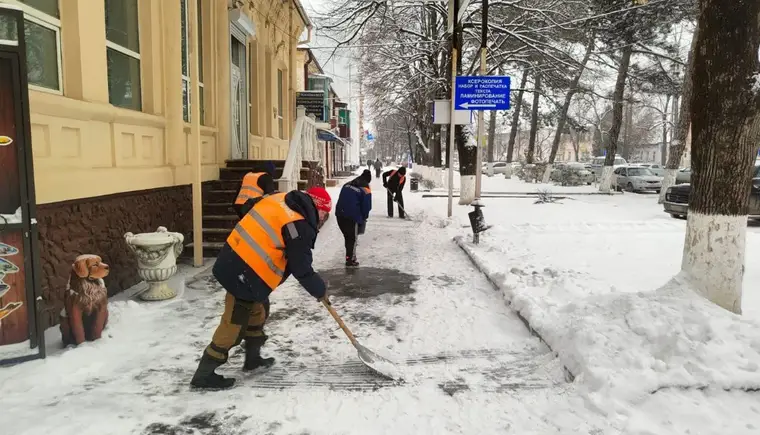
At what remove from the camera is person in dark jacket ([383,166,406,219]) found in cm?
1303

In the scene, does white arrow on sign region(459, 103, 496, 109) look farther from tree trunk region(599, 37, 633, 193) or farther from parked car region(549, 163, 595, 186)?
parked car region(549, 163, 595, 186)

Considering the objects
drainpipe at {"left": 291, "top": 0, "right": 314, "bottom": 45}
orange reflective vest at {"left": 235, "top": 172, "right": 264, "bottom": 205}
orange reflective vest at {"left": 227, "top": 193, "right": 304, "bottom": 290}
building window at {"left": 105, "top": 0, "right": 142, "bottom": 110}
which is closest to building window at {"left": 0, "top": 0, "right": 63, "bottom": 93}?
building window at {"left": 105, "top": 0, "right": 142, "bottom": 110}

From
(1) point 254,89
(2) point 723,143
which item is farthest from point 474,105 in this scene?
(2) point 723,143

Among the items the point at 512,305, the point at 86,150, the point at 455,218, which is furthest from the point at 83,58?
the point at 455,218

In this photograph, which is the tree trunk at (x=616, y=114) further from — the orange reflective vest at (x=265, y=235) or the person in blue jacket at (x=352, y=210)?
the orange reflective vest at (x=265, y=235)

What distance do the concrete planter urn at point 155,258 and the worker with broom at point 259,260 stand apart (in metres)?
2.27

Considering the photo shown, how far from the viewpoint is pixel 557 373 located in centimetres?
366

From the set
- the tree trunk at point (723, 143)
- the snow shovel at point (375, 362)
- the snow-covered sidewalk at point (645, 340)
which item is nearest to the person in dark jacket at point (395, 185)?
the snow-covered sidewalk at point (645, 340)

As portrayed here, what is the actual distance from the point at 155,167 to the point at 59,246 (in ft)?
7.78

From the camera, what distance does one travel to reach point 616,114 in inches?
834

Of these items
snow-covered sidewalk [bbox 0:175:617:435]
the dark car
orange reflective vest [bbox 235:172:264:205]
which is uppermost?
orange reflective vest [bbox 235:172:264:205]

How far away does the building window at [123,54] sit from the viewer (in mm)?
6145

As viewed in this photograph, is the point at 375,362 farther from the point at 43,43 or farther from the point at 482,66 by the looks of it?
the point at 482,66

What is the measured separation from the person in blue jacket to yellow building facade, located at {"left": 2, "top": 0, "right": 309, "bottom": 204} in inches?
99.8
